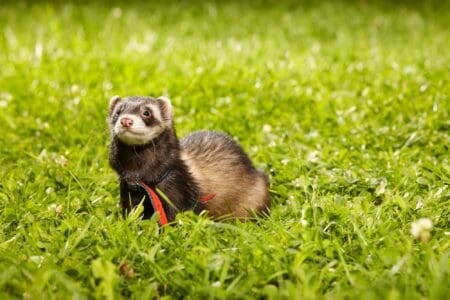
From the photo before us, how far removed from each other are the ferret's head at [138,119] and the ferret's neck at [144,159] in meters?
0.05

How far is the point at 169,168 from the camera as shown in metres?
3.89

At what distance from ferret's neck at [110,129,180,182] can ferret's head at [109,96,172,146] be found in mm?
51

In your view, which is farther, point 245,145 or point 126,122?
point 245,145

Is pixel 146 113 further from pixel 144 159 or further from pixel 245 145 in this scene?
pixel 245 145

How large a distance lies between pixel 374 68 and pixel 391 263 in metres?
4.52

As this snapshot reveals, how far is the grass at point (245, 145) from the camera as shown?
3082 millimetres

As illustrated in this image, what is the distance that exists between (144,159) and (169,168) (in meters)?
0.15

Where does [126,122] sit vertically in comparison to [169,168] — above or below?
above

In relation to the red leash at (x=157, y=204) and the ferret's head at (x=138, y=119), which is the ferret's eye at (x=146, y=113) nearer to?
the ferret's head at (x=138, y=119)

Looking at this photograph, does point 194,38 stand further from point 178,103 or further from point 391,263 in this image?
point 391,263

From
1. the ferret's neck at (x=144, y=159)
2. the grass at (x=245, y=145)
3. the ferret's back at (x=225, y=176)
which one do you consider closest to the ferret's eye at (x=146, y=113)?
the ferret's neck at (x=144, y=159)

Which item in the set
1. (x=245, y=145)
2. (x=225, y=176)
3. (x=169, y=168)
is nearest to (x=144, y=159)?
(x=169, y=168)

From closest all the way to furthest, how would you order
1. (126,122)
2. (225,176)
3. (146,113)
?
1. (126,122)
2. (146,113)
3. (225,176)

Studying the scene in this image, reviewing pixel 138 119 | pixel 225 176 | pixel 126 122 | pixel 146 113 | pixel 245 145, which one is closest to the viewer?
pixel 126 122
